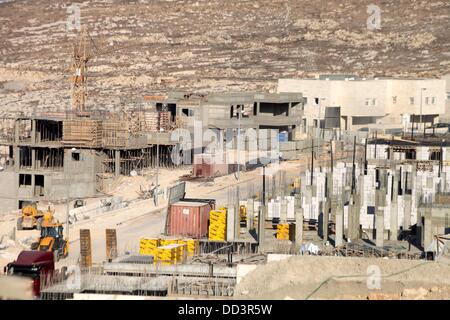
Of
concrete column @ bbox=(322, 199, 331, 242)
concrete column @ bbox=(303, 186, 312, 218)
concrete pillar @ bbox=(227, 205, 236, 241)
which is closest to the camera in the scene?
concrete column @ bbox=(322, 199, 331, 242)

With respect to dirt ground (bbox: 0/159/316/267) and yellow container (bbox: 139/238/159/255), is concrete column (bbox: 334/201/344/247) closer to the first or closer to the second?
yellow container (bbox: 139/238/159/255)

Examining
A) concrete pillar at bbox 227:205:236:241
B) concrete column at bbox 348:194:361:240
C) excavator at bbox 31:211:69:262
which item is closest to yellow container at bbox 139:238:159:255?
excavator at bbox 31:211:69:262

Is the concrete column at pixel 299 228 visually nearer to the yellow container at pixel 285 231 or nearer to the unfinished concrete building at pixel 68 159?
the yellow container at pixel 285 231

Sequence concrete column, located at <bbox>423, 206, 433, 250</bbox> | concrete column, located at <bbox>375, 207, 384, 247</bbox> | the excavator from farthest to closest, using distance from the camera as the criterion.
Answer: concrete column, located at <bbox>375, 207, 384, 247</bbox>
the excavator
concrete column, located at <bbox>423, 206, 433, 250</bbox>

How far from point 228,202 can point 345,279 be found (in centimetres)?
1179

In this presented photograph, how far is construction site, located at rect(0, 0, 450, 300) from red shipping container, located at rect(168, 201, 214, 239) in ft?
0.16

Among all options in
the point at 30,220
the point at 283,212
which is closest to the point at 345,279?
the point at 283,212

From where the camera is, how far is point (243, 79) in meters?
99.8

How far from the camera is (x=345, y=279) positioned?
94.2ft

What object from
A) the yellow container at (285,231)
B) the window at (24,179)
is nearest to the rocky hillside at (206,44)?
the window at (24,179)

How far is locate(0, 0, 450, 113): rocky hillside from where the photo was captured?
328ft

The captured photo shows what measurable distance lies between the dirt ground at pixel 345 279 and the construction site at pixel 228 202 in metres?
0.05

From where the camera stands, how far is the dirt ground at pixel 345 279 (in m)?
27.7
